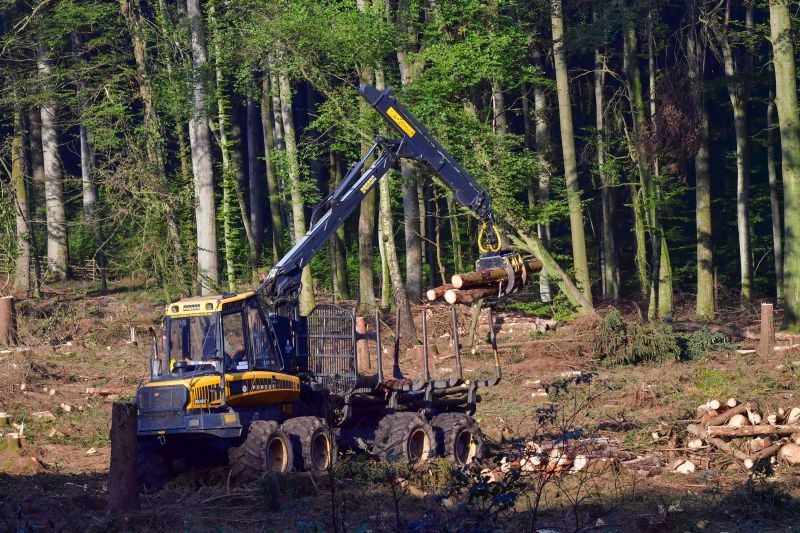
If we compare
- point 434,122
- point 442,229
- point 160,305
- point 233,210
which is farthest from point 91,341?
point 442,229

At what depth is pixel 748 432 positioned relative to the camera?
15.2 m

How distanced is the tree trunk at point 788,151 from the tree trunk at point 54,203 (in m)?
20.9

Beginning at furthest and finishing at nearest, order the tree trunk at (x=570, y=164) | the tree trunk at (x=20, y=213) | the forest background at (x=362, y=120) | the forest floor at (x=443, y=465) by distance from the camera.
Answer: the tree trunk at (x=20, y=213)
the tree trunk at (x=570, y=164)
the forest background at (x=362, y=120)
the forest floor at (x=443, y=465)

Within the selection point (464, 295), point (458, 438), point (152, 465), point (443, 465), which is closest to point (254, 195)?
point (458, 438)

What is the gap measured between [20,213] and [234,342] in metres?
17.5

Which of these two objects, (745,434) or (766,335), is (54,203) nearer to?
(766,335)

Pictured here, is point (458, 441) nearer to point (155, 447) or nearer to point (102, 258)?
point (155, 447)

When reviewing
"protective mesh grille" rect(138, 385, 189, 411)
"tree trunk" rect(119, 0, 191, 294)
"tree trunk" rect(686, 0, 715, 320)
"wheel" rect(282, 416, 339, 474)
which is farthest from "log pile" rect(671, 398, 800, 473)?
"tree trunk" rect(119, 0, 191, 294)

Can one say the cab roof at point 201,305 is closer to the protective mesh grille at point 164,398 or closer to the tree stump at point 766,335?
the protective mesh grille at point 164,398

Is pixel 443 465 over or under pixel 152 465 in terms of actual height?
under

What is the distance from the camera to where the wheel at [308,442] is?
1444 centimetres

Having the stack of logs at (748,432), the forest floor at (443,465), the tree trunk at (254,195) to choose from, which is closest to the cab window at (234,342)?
the forest floor at (443,465)

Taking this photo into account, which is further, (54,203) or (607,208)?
(607,208)

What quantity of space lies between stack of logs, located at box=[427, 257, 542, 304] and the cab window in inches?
A: 102
